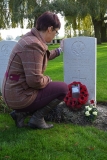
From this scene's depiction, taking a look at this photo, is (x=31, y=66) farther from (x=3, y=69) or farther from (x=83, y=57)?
(x=3, y=69)

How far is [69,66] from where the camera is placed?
4410mm

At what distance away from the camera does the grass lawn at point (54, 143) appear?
2727 millimetres

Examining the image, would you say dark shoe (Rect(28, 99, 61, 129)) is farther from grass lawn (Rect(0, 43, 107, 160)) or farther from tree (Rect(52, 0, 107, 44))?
tree (Rect(52, 0, 107, 44))

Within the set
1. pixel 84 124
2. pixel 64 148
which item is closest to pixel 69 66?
pixel 84 124

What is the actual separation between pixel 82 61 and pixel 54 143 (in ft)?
5.53

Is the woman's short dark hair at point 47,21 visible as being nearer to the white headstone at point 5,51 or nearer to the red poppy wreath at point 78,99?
the red poppy wreath at point 78,99

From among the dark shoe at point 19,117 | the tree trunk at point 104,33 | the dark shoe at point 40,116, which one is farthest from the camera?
the tree trunk at point 104,33

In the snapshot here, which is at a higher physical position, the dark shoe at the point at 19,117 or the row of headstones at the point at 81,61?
the row of headstones at the point at 81,61

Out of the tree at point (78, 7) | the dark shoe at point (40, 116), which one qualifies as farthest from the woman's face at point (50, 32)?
the tree at point (78, 7)

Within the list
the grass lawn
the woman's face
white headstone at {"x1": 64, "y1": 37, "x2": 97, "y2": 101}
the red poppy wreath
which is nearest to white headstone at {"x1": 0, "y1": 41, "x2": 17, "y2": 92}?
white headstone at {"x1": 64, "y1": 37, "x2": 97, "y2": 101}

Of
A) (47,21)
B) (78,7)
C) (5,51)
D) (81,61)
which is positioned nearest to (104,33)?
(78,7)

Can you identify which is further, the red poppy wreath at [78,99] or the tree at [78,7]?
the tree at [78,7]

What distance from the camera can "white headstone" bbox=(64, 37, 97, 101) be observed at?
416 centimetres

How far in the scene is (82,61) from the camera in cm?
424
